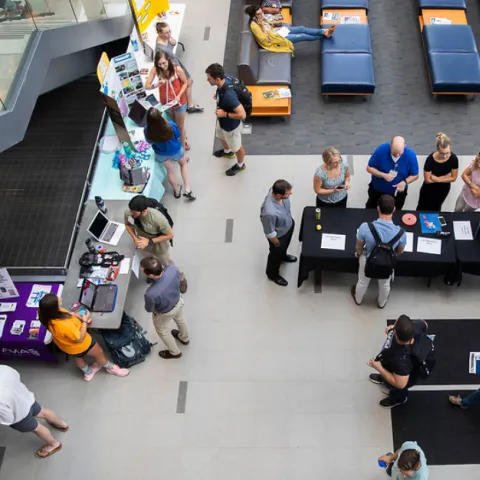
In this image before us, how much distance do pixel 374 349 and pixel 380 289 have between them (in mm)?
671

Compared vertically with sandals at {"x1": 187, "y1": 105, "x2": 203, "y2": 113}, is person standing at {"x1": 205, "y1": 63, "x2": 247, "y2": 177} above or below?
below

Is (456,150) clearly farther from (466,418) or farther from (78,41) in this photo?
(78,41)

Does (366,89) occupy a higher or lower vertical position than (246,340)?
higher

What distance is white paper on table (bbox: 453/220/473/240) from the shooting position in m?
5.73

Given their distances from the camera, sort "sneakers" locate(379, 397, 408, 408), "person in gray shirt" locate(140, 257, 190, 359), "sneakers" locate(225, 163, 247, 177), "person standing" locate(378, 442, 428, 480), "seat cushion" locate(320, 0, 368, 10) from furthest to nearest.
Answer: "seat cushion" locate(320, 0, 368, 10) < "sneakers" locate(225, 163, 247, 177) < "sneakers" locate(379, 397, 408, 408) < "person in gray shirt" locate(140, 257, 190, 359) < "person standing" locate(378, 442, 428, 480)

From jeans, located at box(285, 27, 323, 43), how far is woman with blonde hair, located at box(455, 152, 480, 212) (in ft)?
13.0

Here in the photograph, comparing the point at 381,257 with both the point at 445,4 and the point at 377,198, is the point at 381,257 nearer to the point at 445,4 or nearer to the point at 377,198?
the point at 377,198

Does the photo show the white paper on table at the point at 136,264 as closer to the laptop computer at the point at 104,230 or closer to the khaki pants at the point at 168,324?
the laptop computer at the point at 104,230

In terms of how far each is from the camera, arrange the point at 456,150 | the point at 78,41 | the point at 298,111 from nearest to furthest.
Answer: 1. the point at 78,41
2. the point at 456,150
3. the point at 298,111

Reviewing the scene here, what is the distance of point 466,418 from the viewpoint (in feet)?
17.3

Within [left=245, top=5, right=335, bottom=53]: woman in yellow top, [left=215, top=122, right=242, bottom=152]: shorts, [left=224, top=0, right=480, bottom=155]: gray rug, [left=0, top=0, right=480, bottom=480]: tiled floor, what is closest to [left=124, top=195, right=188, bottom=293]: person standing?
[left=0, top=0, right=480, bottom=480]: tiled floor

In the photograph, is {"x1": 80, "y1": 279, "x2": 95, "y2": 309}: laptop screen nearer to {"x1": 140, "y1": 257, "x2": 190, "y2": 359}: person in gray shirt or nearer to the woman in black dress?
{"x1": 140, "y1": 257, "x2": 190, "y2": 359}: person in gray shirt

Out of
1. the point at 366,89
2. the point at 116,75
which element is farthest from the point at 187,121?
the point at 366,89

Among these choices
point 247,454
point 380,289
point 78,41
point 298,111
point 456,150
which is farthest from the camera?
point 298,111
